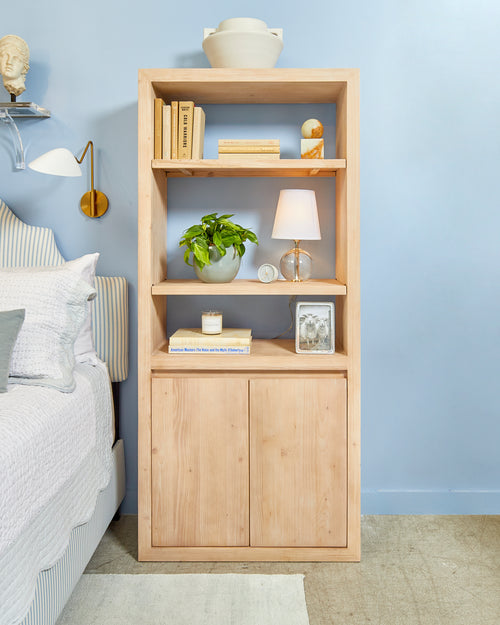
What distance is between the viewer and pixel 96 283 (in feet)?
7.88

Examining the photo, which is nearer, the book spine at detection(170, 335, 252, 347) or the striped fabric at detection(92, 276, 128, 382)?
the book spine at detection(170, 335, 252, 347)

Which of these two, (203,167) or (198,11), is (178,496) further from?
(198,11)

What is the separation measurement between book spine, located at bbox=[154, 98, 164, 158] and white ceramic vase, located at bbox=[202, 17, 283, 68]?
0.91 feet

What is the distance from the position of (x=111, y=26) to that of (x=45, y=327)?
139 centimetres

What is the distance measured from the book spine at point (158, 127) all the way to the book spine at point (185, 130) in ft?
0.23

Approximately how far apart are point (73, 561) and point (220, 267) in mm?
1103

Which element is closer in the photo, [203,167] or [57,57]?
[203,167]

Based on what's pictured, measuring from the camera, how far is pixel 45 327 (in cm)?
186

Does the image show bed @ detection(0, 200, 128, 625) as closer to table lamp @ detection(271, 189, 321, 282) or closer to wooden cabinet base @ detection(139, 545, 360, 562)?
wooden cabinet base @ detection(139, 545, 360, 562)

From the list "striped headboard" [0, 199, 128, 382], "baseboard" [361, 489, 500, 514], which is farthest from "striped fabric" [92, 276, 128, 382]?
"baseboard" [361, 489, 500, 514]

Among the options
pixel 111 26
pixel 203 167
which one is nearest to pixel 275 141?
pixel 203 167

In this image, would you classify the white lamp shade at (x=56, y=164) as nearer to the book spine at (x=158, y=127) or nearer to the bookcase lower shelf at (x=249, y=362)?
the book spine at (x=158, y=127)

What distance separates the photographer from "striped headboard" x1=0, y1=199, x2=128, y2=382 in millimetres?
2396

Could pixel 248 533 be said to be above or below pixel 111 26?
below
